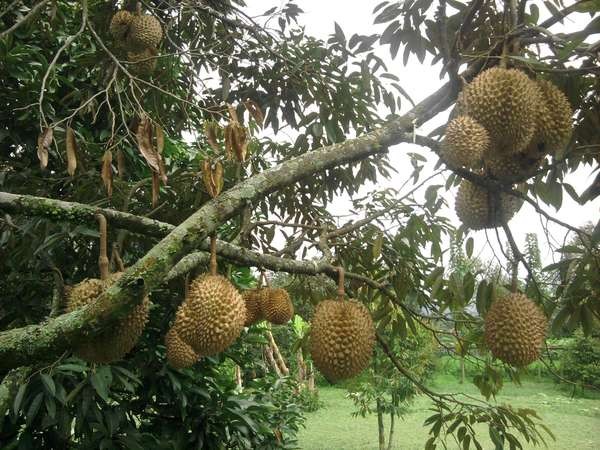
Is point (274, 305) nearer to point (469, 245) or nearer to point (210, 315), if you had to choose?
point (210, 315)

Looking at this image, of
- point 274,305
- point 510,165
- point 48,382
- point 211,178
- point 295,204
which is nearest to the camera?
point 211,178

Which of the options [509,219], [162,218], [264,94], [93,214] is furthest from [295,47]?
[93,214]

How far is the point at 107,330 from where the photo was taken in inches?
45.2

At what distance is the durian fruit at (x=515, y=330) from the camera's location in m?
1.41

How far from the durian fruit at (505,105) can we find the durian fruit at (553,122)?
0.12 feet

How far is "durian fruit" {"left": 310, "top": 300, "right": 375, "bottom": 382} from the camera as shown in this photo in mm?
1391

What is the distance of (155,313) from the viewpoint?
2832 mm

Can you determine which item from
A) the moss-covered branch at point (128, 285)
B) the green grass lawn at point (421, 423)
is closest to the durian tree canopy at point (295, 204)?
the moss-covered branch at point (128, 285)

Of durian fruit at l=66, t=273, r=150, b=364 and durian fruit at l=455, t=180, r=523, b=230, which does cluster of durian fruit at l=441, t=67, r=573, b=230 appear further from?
durian fruit at l=66, t=273, r=150, b=364

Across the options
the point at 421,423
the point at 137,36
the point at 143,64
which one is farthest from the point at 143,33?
the point at 421,423

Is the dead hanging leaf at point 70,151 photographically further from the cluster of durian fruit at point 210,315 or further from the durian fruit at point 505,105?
the durian fruit at point 505,105

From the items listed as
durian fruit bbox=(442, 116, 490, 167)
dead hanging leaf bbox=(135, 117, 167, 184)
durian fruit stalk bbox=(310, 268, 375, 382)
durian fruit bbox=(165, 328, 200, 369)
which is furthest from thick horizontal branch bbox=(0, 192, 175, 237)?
durian fruit bbox=(442, 116, 490, 167)

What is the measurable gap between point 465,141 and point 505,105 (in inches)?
5.6

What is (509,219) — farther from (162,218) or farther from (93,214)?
(162,218)
